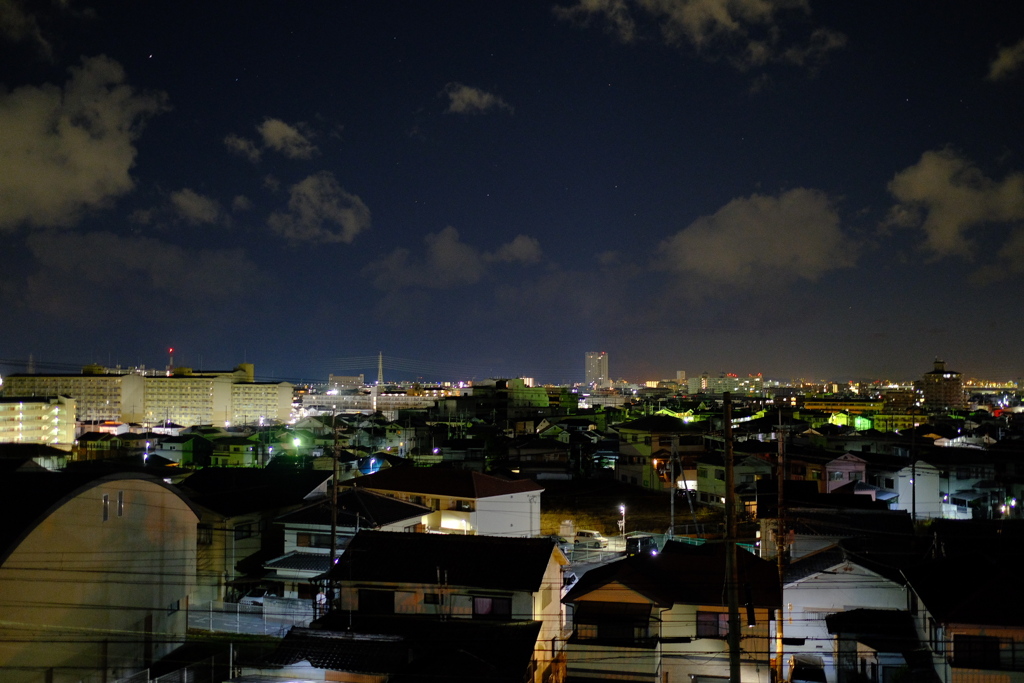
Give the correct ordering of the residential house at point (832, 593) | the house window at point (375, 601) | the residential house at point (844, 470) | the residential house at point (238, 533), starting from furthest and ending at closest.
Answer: the residential house at point (844, 470), the residential house at point (238, 533), the residential house at point (832, 593), the house window at point (375, 601)

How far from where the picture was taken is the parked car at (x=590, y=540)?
1318 cm

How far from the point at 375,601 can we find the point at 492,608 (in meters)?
1.44

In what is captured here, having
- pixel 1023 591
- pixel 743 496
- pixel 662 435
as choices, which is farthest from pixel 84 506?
pixel 662 435

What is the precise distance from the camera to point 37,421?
110 ft

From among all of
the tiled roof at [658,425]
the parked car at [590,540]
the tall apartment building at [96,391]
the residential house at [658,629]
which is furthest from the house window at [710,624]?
the tall apartment building at [96,391]

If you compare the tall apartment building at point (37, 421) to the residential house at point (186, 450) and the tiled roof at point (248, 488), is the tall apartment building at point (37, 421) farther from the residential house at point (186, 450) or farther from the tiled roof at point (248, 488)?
the tiled roof at point (248, 488)

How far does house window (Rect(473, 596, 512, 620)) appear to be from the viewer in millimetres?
7855

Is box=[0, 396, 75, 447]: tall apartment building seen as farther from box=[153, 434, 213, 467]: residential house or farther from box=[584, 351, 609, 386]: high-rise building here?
box=[584, 351, 609, 386]: high-rise building

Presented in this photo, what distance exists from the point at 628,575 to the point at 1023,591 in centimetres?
398

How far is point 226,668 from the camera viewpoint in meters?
7.39

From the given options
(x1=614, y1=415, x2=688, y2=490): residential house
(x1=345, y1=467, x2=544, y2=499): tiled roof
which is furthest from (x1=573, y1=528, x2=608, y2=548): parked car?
(x1=614, y1=415, x2=688, y2=490): residential house

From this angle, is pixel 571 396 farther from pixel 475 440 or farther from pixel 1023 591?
pixel 1023 591

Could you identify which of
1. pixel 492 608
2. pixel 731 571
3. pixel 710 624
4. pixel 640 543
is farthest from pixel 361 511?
pixel 731 571

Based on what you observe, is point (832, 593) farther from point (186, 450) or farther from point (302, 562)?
point (186, 450)
